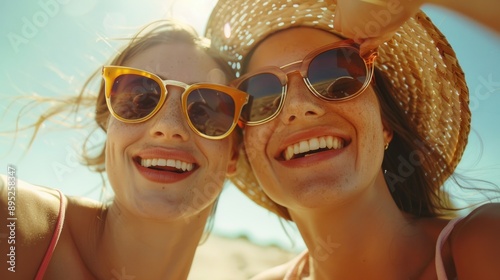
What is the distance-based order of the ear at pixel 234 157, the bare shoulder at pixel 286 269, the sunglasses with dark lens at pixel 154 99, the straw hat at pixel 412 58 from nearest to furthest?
the sunglasses with dark lens at pixel 154 99, the straw hat at pixel 412 58, the ear at pixel 234 157, the bare shoulder at pixel 286 269

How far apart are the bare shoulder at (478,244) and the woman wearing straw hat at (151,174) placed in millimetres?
1202

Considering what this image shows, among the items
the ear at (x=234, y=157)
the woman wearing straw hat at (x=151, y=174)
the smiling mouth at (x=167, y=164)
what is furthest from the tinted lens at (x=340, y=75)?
the smiling mouth at (x=167, y=164)

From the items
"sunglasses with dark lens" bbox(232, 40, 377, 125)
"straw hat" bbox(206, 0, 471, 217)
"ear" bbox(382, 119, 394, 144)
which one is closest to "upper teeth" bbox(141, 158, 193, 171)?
"sunglasses with dark lens" bbox(232, 40, 377, 125)

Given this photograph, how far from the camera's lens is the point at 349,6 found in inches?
69.0

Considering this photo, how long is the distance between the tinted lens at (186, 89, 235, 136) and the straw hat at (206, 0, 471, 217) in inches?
15.9

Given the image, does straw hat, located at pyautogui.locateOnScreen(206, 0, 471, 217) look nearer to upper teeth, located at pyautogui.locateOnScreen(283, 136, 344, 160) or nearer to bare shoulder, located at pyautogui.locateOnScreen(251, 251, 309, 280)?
upper teeth, located at pyautogui.locateOnScreen(283, 136, 344, 160)

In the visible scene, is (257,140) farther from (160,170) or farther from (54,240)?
(54,240)

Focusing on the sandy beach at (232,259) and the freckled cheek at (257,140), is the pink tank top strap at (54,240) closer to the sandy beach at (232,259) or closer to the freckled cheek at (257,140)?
the freckled cheek at (257,140)

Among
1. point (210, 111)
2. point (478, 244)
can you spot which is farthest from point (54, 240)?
point (478, 244)

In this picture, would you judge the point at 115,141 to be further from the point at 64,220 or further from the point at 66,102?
the point at 66,102

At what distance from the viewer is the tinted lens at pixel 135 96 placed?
2.26 metres

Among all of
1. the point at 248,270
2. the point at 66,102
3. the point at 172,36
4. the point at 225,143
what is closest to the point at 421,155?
the point at 225,143

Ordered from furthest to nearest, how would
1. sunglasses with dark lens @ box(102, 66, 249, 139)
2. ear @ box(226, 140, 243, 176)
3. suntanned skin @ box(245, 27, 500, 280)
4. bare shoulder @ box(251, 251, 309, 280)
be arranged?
bare shoulder @ box(251, 251, 309, 280), ear @ box(226, 140, 243, 176), sunglasses with dark lens @ box(102, 66, 249, 139), suntanned skin @ box(245, 27, 500, 280)

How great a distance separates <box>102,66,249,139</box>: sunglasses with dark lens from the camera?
226 cm
